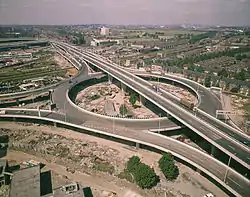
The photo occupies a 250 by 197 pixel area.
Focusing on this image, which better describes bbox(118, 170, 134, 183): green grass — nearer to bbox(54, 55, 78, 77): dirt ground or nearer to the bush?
the bush

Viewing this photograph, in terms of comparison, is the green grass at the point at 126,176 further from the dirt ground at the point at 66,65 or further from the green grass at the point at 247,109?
the dirt ground at the point at 66,65

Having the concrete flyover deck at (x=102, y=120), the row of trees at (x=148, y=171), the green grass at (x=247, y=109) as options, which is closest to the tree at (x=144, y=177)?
the row of trees at (x=148, y=171)

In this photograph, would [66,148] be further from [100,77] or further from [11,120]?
[100,77]

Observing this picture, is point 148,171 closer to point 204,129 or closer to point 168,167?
point 168,167

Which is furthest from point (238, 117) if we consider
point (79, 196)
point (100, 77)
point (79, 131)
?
point (100, 77)

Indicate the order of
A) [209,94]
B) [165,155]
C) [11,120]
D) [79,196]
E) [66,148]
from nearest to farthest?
[79,196], [165,155], [66,148], [11,120], [209,94]

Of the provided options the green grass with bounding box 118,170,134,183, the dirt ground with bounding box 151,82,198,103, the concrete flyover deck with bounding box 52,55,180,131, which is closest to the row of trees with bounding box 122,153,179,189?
the green grass with bounding box 118,170,134,183
